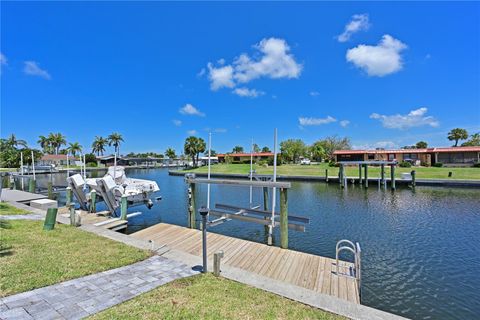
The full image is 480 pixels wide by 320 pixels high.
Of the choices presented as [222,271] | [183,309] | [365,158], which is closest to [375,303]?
[222,271]

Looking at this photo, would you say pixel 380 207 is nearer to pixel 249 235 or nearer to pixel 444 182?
pixel 249 235

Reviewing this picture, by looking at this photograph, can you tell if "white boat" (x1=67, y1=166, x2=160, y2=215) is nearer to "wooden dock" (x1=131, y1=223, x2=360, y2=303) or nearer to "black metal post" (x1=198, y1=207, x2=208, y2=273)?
"wooden dock" (x1=131, y1=223, x2=360, y2=303)

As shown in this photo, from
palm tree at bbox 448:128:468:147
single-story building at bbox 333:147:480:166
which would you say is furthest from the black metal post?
palm tree at bbox 448:128:468:147

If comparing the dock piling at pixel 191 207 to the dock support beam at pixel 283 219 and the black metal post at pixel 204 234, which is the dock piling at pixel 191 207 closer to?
the dock support beam at pixel 283 219

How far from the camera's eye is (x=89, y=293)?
13.9ft

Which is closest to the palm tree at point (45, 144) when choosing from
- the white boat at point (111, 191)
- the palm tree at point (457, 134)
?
the white boat at point (111, 191)

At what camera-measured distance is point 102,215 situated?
1209 centimetres

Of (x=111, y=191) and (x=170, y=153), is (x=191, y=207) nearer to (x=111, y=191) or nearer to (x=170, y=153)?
(x=111, y=191)

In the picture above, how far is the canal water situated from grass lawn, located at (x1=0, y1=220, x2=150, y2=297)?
4.59 meters

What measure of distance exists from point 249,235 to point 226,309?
21.5 feet

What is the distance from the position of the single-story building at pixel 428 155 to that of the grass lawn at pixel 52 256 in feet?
133

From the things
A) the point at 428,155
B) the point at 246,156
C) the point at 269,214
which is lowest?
the point at 269,214

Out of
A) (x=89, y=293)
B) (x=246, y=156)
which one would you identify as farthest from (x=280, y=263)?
(x=246, y=156)

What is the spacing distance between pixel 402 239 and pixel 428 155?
44.0 m
